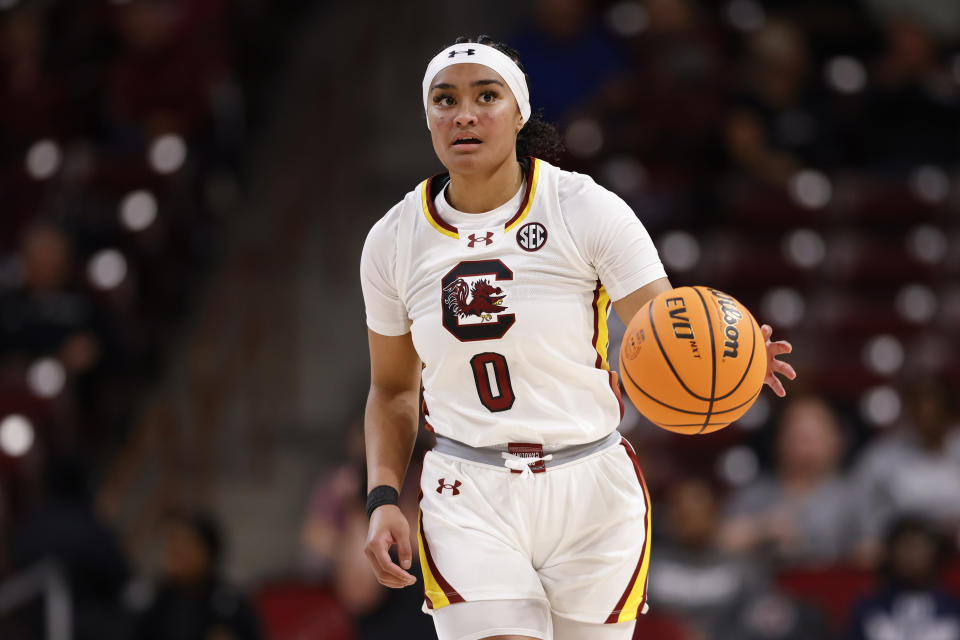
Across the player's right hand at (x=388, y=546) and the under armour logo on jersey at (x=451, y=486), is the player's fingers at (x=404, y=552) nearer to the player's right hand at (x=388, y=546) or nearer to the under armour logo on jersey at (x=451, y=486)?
the player's right hand at (x=388, y=546)

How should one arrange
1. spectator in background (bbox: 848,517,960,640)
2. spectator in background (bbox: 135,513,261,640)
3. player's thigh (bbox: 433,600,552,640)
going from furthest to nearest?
spectator in background (bbox: 135,513,261,640) < spectator in background (bbox: 848,517,960,640) < player's thigh (bbox: 433,600,552,640)

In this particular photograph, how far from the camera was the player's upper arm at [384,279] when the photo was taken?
372 cm

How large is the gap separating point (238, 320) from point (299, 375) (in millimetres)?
641

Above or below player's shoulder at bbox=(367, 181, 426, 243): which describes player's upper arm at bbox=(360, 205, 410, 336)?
below

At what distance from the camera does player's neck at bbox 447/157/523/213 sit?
11.9 feet

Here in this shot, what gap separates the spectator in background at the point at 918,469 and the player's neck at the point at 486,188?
434 cm

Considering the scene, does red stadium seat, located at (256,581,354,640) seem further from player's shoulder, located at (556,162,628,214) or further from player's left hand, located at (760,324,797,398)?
player's left hand, located at (760,324,797,398)

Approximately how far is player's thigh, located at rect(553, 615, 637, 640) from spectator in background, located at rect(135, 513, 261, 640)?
3497 mm

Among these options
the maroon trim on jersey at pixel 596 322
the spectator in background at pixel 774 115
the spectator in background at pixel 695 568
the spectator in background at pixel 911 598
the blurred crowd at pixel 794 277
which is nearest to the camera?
the maroon trim on jersey at pixel 596 322

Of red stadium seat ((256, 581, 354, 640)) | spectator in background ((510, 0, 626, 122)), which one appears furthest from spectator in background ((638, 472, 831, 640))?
spectator in background ((510, 0, 626, 122))

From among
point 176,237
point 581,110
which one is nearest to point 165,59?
point 176,237

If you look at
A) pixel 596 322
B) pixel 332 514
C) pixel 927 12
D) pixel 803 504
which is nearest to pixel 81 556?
pixel 332 514

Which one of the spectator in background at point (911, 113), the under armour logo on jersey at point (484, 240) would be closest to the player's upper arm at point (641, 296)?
the under armour logo on jersey at point (484, 240)

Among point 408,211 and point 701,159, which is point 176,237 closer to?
point 701,159
